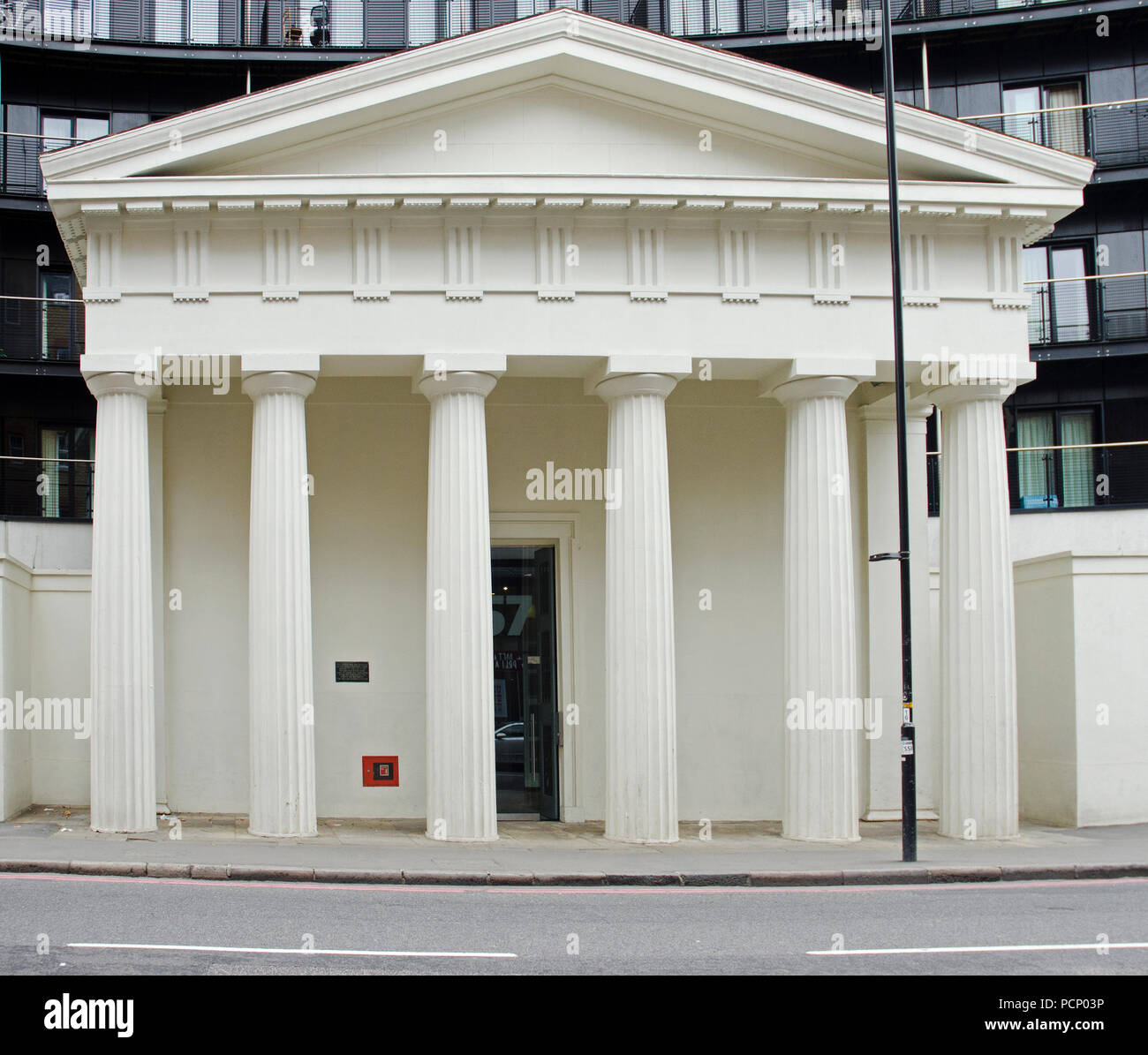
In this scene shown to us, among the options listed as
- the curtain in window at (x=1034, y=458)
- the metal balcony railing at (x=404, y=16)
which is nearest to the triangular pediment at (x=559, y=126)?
the curtain in window at (x=1034, y=458)

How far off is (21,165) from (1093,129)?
80.2 feet

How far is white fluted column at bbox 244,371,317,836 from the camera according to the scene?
17953 millimetres

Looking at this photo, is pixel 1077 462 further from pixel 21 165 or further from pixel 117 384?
pixel 21 165

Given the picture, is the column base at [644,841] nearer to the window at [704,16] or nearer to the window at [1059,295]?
the window at [1059,295]

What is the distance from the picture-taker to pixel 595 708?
2141cm

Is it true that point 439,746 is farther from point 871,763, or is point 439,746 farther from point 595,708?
point 871,763

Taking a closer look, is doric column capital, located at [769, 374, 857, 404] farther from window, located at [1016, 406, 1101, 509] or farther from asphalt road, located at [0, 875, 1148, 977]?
window, located at [1016, 406, 1101, 509]

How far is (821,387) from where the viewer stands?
1906 cm

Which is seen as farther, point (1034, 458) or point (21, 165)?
point (1034, 458)

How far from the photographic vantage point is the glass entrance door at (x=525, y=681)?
21.3 meters

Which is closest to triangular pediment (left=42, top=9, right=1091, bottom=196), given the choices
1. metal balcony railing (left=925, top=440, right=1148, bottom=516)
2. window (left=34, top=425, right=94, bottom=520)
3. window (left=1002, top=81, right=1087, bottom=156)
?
window (left=34, top=425, right=94, bottom=520)

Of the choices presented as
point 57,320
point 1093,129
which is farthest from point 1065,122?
point 57,320

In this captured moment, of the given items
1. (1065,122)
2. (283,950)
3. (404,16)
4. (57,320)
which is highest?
(404,16)

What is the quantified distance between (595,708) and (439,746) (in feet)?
12.6
